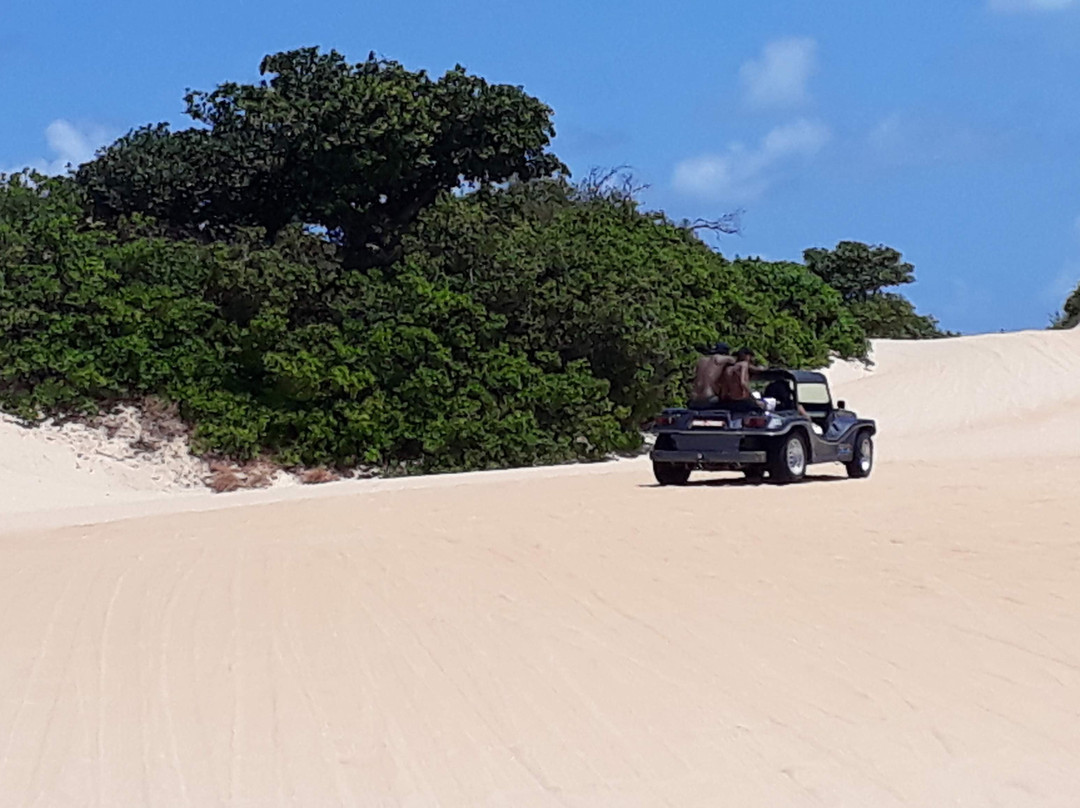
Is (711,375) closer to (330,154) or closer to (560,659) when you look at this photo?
(560,659)

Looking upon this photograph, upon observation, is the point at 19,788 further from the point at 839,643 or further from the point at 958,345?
the point at 958,345

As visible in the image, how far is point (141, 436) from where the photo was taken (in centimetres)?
2550

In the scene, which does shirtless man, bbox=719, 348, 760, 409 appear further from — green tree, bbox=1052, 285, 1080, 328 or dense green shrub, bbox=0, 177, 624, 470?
green tree, bbox=1052, 285, 1080, 328

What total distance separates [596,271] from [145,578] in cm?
1905

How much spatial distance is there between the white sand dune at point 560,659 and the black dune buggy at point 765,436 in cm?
241

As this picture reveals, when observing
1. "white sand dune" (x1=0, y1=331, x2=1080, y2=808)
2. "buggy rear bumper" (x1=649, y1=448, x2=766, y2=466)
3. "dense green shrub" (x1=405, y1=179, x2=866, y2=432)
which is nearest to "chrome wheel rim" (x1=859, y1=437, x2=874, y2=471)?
"buggy rear bumper" (x1=649, y1=448, x2=766, y2=466)

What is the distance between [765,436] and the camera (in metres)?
17.2

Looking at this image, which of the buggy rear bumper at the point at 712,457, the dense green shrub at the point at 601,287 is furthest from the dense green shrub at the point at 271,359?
the buggy rear bumper at the point at 712,457

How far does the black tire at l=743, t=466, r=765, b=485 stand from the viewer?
18136mm

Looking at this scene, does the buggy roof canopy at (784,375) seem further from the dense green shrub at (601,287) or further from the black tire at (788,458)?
the dense green shrub at (601,287)

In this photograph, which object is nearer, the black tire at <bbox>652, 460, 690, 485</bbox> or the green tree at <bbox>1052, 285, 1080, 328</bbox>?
the black tire at <bbox>652, 460, 690, 485</bbox>

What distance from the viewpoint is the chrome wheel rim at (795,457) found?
57.3 feet

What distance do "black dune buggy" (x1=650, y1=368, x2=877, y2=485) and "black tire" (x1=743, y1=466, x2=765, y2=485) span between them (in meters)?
0.01

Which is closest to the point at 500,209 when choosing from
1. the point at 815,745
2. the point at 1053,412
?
the point at 1053,412
